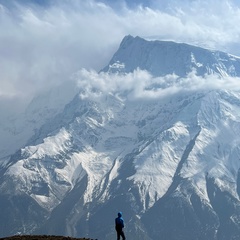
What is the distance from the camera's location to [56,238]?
9662cm

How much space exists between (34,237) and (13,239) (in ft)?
11.6

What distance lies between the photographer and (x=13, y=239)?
97125 mm

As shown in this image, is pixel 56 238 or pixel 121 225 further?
pixel 56 238

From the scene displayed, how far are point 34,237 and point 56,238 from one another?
13.8 ft

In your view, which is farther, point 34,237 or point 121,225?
point 34,237

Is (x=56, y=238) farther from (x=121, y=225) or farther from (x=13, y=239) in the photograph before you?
(x=121, y=225)

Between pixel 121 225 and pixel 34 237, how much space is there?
64.0 feet

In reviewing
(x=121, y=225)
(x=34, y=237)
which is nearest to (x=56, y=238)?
(x=34, y=237)

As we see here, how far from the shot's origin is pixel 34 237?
322 ft

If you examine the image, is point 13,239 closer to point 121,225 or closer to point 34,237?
point 34,237

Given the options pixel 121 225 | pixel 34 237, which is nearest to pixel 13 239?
pixel 34 237

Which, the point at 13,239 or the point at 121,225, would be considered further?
the point at 13,239

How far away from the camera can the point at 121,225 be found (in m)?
86.2
